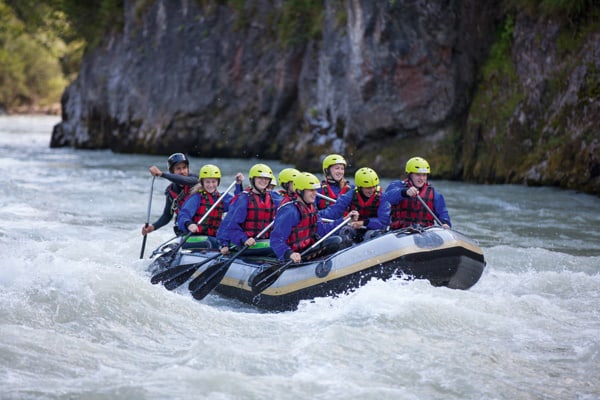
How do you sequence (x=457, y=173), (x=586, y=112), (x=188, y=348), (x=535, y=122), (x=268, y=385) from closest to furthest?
1. (x=268, y=385)
2. (x=188, y=348)
3. (x=586, y=112)
4. (x=535, y=122)
5. (x=457, y=173)

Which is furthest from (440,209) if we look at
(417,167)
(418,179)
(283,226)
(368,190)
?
(283,226)

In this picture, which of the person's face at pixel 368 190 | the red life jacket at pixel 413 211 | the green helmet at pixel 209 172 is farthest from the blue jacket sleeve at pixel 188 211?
the red life jacket at pixel 413 211

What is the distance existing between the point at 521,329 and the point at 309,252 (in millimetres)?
2212

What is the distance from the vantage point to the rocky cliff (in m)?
15.4

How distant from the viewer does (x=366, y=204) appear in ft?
31.6

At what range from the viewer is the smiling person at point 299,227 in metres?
8.45

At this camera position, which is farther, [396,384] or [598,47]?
[598,47]

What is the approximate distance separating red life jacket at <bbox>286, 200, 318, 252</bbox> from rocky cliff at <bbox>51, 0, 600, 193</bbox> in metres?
7.00

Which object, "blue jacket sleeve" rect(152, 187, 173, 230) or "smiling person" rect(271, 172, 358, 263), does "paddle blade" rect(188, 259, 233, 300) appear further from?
"blue jacket sleeve" rect(152, 187, 173, 230)

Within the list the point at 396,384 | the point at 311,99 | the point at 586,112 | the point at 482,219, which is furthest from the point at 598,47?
the point at 396,384

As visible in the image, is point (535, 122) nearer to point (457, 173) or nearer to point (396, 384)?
point (457, 173)

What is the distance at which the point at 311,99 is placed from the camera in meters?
21.0

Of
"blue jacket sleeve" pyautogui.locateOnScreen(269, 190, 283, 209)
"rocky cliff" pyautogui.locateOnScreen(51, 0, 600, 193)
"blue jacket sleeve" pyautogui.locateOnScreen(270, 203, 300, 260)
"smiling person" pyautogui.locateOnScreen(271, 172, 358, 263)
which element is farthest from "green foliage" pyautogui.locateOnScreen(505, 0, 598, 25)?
"blue jacket sleeve" pyautogui.locateOnScreen(270, 203, 300, 260)

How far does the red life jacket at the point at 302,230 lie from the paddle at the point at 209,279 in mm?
555
